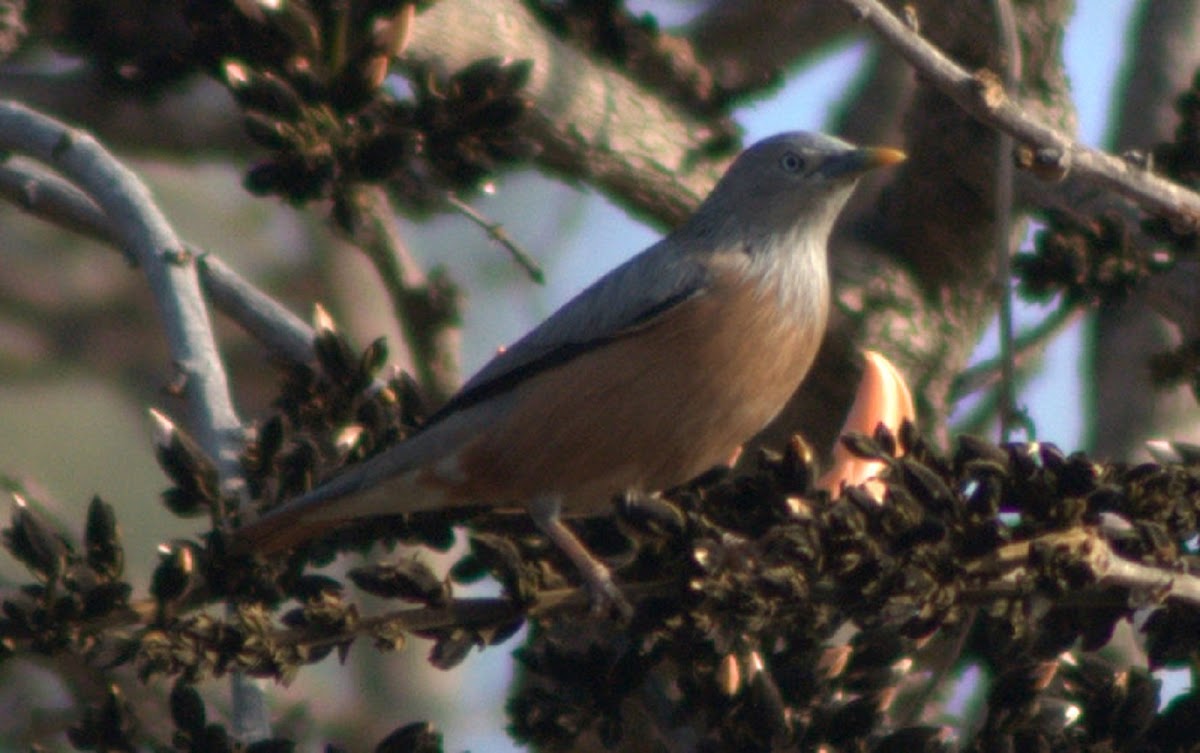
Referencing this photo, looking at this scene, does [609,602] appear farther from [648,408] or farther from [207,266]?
[207,266]

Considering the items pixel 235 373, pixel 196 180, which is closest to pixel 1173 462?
pixel 235 373

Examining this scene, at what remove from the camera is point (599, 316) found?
4590 mm

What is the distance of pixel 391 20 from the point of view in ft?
14.2

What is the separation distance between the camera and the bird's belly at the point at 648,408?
438 cm

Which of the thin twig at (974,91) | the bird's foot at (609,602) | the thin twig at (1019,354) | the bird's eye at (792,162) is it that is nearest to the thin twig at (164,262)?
the bird's foot at (609,602)

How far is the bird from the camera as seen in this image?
4367mm

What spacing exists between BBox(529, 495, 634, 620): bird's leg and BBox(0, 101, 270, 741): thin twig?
787mm

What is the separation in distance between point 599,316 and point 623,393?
0.89ft

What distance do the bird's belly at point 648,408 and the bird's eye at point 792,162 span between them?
0.64m

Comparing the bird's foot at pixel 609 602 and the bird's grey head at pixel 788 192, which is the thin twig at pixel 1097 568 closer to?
the bird's foot at pixel 609 602

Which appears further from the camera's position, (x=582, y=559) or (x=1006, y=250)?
(x=1006, y=250)

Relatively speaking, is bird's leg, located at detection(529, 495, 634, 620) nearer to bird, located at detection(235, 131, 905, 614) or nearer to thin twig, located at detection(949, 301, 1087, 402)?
bird, located at detection(235, 131, 905, 614)

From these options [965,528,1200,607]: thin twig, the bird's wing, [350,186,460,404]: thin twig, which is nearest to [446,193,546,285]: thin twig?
the bird's wing

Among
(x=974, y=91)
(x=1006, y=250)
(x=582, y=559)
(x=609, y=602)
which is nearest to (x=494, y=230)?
(x=582, y=559)
